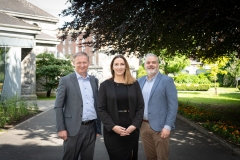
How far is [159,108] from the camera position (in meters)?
3.89

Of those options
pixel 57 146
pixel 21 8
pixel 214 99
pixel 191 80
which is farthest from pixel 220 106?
pixel 191 80

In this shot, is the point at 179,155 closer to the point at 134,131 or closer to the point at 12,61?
the point at 134,131

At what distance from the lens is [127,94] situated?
139 inches

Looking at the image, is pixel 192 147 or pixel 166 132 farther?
pixel 192 147

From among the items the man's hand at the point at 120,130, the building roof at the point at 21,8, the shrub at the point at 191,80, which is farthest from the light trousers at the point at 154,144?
the shrub at the point at 191,80

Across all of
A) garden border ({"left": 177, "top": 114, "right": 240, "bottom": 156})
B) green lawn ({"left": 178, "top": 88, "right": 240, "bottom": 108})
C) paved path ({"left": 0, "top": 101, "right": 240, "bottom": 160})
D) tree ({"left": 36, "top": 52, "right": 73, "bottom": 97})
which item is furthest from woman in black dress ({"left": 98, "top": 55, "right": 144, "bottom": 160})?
tree ({"left": 36, "top": 52, "right": 73, "bottom": 97})

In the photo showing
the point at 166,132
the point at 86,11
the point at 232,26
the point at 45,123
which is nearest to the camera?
the point at 166,132

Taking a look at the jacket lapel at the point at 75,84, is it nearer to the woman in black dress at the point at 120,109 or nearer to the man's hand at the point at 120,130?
the woman in black dress at the point at 120,109

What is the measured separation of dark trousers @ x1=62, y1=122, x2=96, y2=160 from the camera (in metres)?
3.76

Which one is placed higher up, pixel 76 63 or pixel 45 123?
pixel 76 63

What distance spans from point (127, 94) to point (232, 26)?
472 cm

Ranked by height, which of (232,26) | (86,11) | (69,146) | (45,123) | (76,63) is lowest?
(45,123)

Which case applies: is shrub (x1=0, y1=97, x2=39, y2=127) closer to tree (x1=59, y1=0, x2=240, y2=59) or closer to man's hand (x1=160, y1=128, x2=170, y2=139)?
tree (x1=59, y1=0, x2=240, y2=59)

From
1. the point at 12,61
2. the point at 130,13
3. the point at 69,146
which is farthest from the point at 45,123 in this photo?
the point at 12,61
